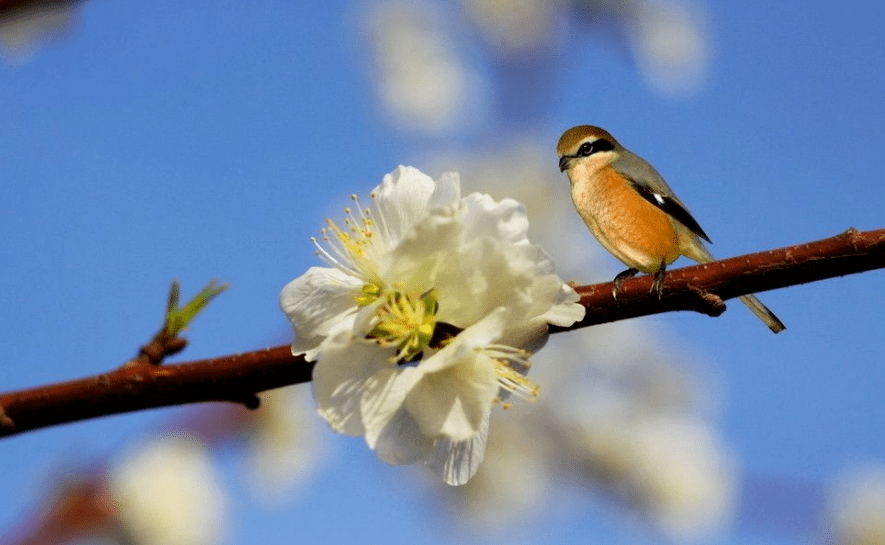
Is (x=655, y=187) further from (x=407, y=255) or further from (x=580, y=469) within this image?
(x=580, y=469)

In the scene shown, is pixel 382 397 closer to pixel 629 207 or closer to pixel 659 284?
pixel 659 284

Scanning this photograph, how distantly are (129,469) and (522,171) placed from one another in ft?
8.10

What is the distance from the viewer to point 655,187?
1952mm

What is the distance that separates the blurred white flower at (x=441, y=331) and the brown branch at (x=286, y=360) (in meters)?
0.05

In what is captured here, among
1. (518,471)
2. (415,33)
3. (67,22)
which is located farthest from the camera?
(415,33)

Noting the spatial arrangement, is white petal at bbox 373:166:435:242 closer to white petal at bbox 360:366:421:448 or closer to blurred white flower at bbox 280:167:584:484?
blurred white flower at bbox 280:167:584:484

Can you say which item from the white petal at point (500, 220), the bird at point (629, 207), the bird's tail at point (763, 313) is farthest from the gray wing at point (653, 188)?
the white petal at point (500, 220)

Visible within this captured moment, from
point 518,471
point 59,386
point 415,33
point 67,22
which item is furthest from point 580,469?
point 59,386

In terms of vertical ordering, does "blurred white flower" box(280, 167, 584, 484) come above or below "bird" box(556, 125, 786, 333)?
below


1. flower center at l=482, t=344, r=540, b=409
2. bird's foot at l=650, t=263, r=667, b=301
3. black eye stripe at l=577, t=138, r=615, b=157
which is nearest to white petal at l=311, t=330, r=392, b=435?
flower center at l=482, t=344, r=540, b=409

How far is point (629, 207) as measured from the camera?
1.85 m

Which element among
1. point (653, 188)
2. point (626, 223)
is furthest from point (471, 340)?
point (653, 188)

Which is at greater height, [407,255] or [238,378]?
[407,255]

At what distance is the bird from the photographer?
1.68 metres
